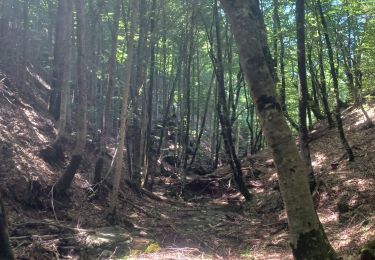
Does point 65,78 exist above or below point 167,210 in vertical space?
above

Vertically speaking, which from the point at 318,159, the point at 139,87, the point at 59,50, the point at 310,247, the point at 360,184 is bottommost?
the point at 310,247

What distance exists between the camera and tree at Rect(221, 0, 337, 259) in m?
4.97

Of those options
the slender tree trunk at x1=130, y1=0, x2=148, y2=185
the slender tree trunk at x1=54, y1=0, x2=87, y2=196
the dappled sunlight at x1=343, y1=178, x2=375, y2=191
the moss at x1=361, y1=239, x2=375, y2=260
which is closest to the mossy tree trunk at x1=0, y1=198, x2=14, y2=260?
the moss at x1=361, y1=239, x2=375, y2=260

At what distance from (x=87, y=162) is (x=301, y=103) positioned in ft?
29.8

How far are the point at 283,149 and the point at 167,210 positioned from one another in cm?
1021

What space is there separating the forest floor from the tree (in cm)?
195

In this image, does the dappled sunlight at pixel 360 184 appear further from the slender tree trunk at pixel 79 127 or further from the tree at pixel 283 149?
the slender tree trunk at pixel 79 127

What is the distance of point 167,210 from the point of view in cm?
1467

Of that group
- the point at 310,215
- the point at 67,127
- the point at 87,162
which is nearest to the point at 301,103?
the point at 310,215

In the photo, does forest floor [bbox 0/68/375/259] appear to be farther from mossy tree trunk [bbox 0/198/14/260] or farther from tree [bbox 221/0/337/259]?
tree [bbox 221/0/337/259]

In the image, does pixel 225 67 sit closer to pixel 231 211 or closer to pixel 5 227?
pixel 231 211

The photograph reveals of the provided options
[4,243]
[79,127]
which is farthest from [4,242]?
[79,127]

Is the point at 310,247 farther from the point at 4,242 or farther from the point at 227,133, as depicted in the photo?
the point at 227,133

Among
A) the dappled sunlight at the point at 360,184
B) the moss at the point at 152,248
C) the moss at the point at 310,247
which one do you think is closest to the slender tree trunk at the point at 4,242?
the moss at the point at 152,248
